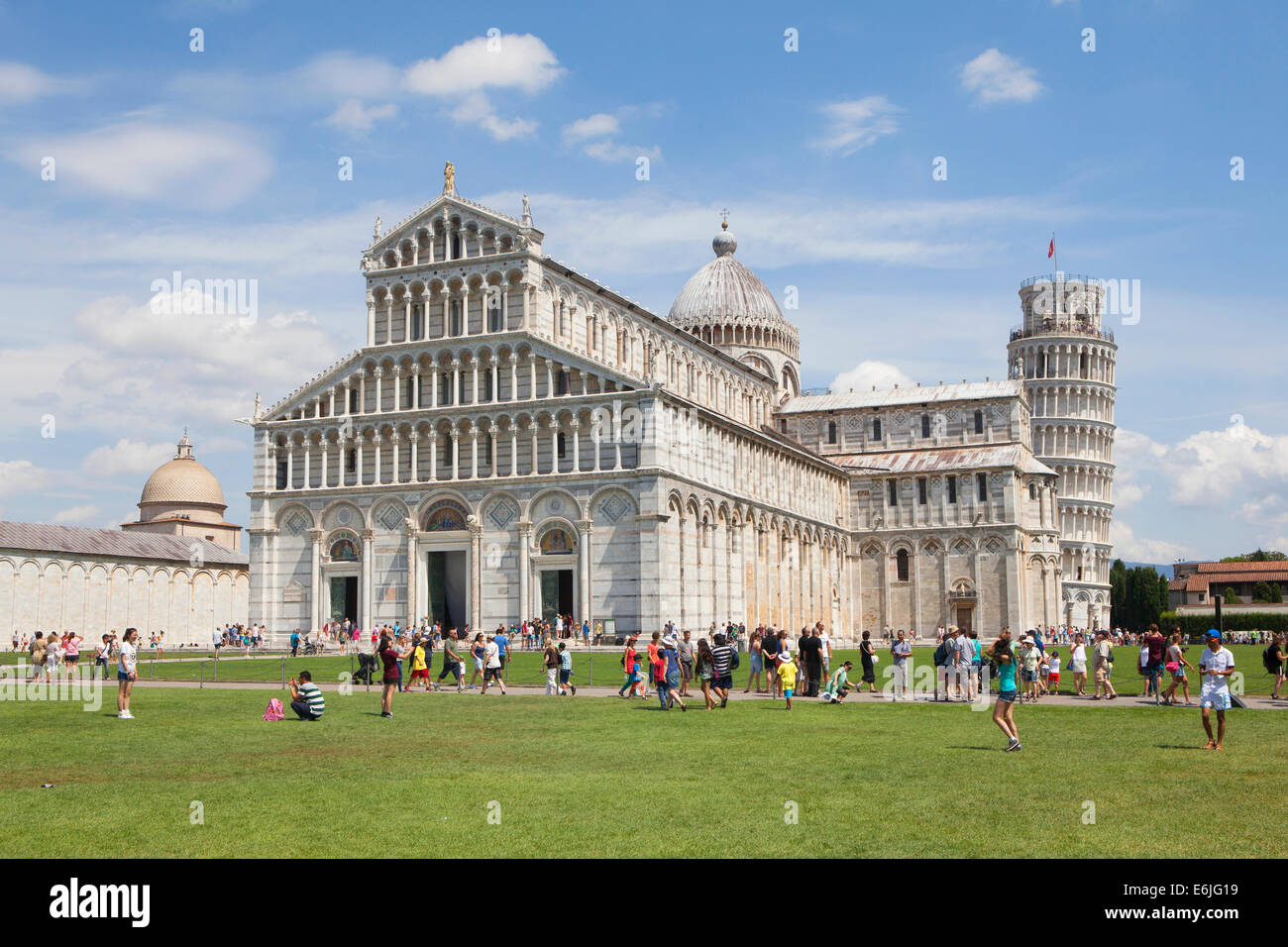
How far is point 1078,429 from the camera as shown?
381 feet

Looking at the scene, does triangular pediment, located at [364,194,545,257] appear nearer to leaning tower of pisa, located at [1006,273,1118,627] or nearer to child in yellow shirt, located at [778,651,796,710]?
child in yellow shirt, located at [778,651,796,710]

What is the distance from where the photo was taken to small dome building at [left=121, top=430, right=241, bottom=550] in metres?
100

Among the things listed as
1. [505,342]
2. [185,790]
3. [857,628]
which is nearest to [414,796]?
[185,790]

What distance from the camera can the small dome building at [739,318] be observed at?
312 ft

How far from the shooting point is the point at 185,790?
1532 centimetres

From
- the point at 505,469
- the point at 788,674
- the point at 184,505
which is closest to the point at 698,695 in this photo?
the point at 788,674

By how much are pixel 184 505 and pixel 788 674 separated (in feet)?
276

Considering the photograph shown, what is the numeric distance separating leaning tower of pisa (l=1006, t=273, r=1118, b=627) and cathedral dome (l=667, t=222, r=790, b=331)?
106 feet

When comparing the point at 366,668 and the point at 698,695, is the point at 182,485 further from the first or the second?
the point at 698,695

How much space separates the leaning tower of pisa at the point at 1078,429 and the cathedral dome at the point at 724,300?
3236cm

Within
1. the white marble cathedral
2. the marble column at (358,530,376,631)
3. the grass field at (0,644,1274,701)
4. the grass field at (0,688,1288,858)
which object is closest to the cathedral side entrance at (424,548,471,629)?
the white marble cathedral
